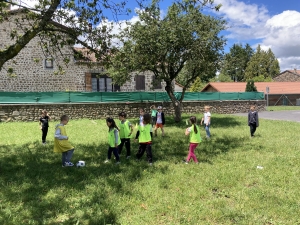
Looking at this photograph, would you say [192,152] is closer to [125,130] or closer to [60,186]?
[125,130]

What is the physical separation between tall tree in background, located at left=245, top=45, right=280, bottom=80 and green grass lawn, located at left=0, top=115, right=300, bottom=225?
6173 cm

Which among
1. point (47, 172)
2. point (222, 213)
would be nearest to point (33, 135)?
point (47, 172)

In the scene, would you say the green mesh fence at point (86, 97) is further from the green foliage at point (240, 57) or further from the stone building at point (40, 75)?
the green foliage at point (240, 57)

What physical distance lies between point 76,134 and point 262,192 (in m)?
9.29

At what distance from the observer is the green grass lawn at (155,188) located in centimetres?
415

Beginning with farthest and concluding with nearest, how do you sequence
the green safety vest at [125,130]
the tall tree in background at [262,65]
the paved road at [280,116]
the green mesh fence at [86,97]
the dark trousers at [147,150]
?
the tall tree in background at [262,65] < the paved road at [280,116] < the green mesh fence at [86,97] < the green safety vest at [125,130] < the dark trousers at [147,150]

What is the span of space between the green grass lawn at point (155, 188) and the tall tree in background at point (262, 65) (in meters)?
61.7

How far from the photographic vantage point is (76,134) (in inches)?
478

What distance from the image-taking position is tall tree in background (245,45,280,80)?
6488cm

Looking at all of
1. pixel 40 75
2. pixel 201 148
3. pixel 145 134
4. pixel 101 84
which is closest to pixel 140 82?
pixel 101 84

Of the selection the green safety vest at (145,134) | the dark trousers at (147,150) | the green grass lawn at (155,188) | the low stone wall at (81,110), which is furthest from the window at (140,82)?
the green safety vest at (145,134)

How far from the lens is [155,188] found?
5.27 meters

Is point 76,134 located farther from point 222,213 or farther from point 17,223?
point 222,213

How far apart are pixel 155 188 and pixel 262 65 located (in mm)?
69105
